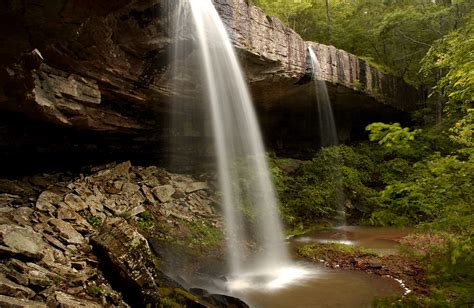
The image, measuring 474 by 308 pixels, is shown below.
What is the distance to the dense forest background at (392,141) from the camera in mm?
3693

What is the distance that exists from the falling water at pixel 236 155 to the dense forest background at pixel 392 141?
3.61ft

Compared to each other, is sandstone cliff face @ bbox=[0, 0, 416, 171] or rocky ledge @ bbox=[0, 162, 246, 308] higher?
sandstone cliff face @ bbox=[0, 0, 416, 171]

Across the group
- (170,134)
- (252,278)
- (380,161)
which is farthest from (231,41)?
(380,161)

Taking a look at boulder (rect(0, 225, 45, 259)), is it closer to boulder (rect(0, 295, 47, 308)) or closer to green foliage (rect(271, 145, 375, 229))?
boulder (rect(0, 295, 47, 308))

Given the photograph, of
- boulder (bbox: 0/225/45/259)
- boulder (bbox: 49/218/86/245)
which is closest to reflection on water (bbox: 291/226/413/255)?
boulder (bbox: 49/218/86/245)

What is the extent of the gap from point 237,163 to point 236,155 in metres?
0.59

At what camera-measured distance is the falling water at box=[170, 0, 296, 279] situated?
8.18 meters

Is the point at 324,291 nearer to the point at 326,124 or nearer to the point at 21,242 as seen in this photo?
the point at 21,242

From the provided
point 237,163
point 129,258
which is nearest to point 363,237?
point 237,163

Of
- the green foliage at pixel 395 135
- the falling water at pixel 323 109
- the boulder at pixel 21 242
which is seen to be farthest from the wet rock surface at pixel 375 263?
the falling water at pixel 323 109

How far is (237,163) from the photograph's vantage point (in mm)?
12344

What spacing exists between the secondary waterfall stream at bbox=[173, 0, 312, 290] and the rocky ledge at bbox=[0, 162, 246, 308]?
4.17 ft

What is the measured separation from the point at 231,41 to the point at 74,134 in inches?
200

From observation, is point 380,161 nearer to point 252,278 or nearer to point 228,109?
point 228,109
